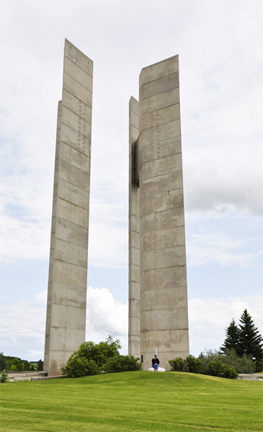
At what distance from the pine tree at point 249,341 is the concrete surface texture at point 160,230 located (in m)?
19.5

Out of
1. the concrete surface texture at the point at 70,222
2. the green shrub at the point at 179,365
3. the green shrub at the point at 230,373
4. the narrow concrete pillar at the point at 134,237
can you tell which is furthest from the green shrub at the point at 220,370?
the concrete surface texture at the point at 70,222

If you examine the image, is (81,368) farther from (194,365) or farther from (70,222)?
(70,222)

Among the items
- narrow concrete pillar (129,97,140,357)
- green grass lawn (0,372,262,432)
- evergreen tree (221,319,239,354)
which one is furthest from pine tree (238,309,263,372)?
green grass lawn (0,372,262,432)

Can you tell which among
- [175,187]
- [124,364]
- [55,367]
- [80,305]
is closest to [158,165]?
[175,187]

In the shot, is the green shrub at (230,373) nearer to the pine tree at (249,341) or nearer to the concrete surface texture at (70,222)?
the concrete surface texture at (70,222)

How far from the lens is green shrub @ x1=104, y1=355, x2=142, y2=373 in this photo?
2116cm

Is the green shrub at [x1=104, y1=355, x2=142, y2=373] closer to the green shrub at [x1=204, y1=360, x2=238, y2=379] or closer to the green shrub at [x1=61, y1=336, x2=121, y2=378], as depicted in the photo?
the green shrub at [x1=61, y1=336, x2=121, y2=378]

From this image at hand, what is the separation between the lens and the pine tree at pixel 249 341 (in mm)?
42750

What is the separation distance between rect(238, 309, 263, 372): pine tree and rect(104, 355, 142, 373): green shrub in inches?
973

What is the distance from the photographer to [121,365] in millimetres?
21344

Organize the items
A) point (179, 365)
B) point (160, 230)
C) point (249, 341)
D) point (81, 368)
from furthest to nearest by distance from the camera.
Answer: point (249, 341), point (160, 230), point (81, 368), point (179, 365)

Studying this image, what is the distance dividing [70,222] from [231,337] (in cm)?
2712

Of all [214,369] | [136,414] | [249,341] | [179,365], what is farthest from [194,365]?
[249,341]

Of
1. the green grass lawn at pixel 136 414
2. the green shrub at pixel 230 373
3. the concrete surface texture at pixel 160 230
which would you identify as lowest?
the green shrub at pixel 230 373
